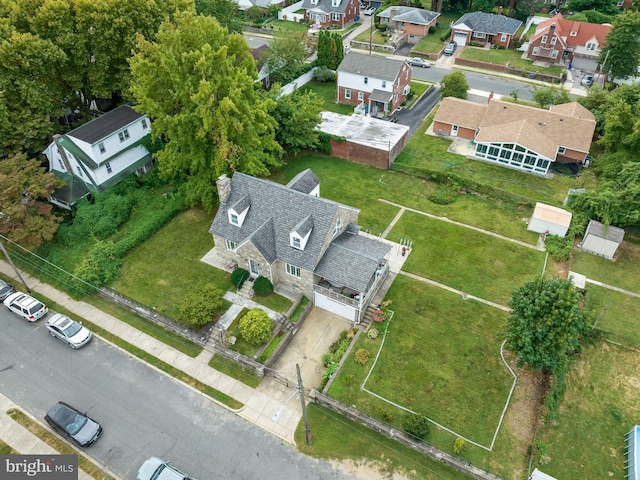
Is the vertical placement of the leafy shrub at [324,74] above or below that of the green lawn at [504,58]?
below

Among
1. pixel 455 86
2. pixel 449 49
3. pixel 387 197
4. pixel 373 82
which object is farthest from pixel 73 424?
pixel 449 49

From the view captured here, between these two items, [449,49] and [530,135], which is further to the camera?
[449,49]

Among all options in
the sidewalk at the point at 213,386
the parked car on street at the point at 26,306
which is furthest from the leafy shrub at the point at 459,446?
the parked car on street at the point at 26,306

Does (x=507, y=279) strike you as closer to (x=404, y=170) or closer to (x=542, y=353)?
(x=542, y=353)

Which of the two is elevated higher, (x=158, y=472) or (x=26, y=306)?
(x=26, y=306)

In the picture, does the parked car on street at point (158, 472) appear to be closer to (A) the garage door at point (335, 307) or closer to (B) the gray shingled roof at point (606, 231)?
(A) the garage door at point (335, 307)
